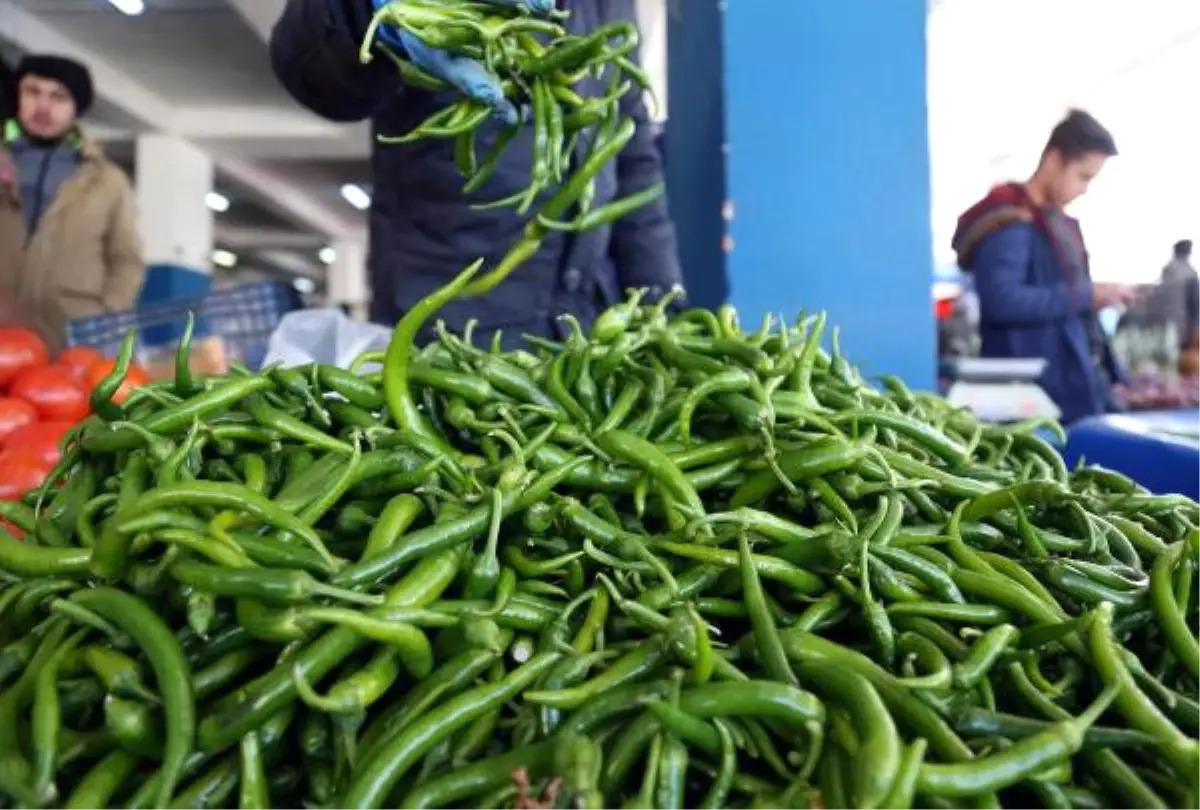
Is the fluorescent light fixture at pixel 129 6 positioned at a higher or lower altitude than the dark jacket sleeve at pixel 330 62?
higher

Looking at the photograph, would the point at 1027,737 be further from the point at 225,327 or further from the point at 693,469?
the point at 225,327

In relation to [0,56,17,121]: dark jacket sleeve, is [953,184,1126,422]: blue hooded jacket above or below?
below

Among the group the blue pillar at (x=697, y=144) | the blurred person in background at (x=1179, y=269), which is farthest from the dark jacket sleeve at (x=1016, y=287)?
the blurred person in background at (x=1179, y=269)

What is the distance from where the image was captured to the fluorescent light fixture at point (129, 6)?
25.4ft

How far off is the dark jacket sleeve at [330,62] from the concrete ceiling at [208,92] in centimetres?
567

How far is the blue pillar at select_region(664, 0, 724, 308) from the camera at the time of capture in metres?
3.09

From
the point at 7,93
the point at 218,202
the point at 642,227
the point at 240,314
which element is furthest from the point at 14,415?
the point at 218,202

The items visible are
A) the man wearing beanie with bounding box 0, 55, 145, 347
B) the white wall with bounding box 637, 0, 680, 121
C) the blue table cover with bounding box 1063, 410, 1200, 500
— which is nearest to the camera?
the blue table cover with bounding box 1063, 410, 1200, 500

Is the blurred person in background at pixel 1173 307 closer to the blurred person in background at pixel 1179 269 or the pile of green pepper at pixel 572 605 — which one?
the blurred person in background at pixel 1179 269

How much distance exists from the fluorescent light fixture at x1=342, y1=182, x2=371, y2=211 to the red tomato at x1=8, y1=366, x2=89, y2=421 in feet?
41.8

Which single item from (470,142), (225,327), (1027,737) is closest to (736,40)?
(225,327)

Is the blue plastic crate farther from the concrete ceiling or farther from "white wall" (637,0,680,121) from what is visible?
the concrete ceiling

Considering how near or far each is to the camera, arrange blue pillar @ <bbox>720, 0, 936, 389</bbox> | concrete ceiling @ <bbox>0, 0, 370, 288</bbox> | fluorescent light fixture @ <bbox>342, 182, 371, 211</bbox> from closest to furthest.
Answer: blue pillar @ <bbox>720, 0, 936, 389</bbox>, concrete ceiling @ <bbox>0, 0, 370, 288</bbox>, fluorescent light fixture @ <bbox>342, 182, 371, 211</bbox>

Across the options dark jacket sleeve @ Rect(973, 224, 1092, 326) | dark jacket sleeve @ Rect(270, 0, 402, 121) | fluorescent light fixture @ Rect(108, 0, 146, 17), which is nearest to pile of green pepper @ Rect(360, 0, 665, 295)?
dark jacket sleeve @ Rect(270, 0, 402, 121)
